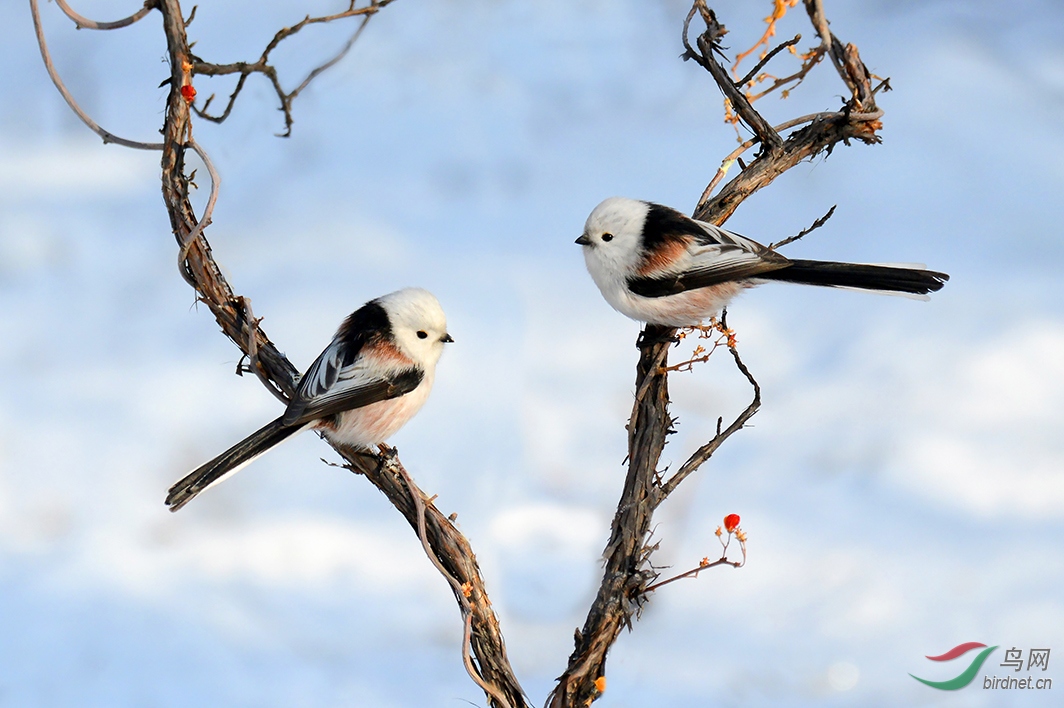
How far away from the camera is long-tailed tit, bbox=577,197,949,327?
266cm

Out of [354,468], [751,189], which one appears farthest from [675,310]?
[354,468]

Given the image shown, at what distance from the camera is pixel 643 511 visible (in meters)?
2.61

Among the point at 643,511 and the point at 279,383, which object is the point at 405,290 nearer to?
the point at 279,383

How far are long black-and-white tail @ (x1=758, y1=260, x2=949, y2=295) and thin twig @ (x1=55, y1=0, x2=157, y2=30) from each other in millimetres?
1799

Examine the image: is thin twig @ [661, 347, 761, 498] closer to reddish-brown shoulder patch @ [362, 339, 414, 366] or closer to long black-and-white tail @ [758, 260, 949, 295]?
long black-and-white tail @ [758, 260, 949, 295]

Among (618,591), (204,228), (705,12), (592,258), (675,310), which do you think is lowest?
(618,591)

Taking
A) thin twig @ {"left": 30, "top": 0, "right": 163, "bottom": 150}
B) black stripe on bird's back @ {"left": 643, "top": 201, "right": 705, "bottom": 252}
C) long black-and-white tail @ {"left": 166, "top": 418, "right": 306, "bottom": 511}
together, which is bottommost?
long black-and-white tail @ {"left": 166, "top": 418, "right": 306, "bottom": 511}

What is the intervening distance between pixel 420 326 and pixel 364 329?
0.17m

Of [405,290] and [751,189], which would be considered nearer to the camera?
[405,290]

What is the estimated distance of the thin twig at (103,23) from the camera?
95.0 inches

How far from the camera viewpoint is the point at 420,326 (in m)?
2.60

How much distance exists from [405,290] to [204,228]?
553 mm

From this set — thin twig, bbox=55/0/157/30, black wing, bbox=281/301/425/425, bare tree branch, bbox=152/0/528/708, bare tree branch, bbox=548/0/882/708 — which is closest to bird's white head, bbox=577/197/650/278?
bare tree branch, bbox=548/0/882/708

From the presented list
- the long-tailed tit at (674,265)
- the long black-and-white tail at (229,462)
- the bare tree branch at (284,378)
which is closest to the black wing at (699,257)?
the long-tailed tit at (674,265)
